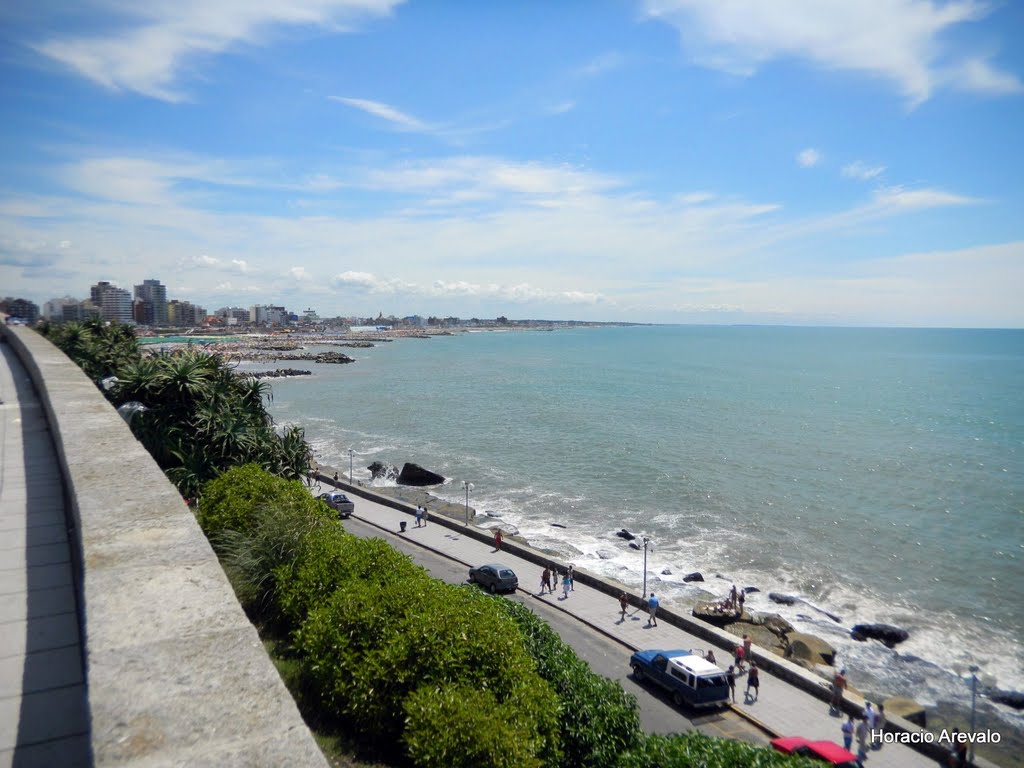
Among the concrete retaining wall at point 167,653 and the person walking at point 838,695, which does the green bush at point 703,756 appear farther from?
the person walking at point 838,695

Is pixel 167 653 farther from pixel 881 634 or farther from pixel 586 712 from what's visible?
pixel 881 634

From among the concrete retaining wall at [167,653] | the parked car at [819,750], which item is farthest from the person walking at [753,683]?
the concrete retaining wall at [167,653]

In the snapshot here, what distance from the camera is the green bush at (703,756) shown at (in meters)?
6.56

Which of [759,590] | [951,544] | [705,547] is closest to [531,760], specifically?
[759,590]

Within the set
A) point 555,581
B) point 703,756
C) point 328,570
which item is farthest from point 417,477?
point 703,756

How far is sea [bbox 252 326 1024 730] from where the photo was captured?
2420 cm

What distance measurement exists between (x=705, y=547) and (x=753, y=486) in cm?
1154

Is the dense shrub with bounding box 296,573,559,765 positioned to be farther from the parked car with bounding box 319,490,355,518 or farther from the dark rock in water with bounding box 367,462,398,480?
the dark rock in water with bounding box 367,462,398,480

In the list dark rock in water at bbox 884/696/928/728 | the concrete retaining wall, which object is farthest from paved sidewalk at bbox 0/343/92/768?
dark rock in water at bbox 884/696/928/728

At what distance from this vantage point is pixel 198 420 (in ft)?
55.6

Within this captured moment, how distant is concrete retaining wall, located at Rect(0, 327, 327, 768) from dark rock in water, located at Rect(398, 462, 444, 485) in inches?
1374

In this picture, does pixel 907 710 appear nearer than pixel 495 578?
Yes

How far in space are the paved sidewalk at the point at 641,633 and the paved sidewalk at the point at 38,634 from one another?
1482cm

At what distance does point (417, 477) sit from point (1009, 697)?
29.7 metres
